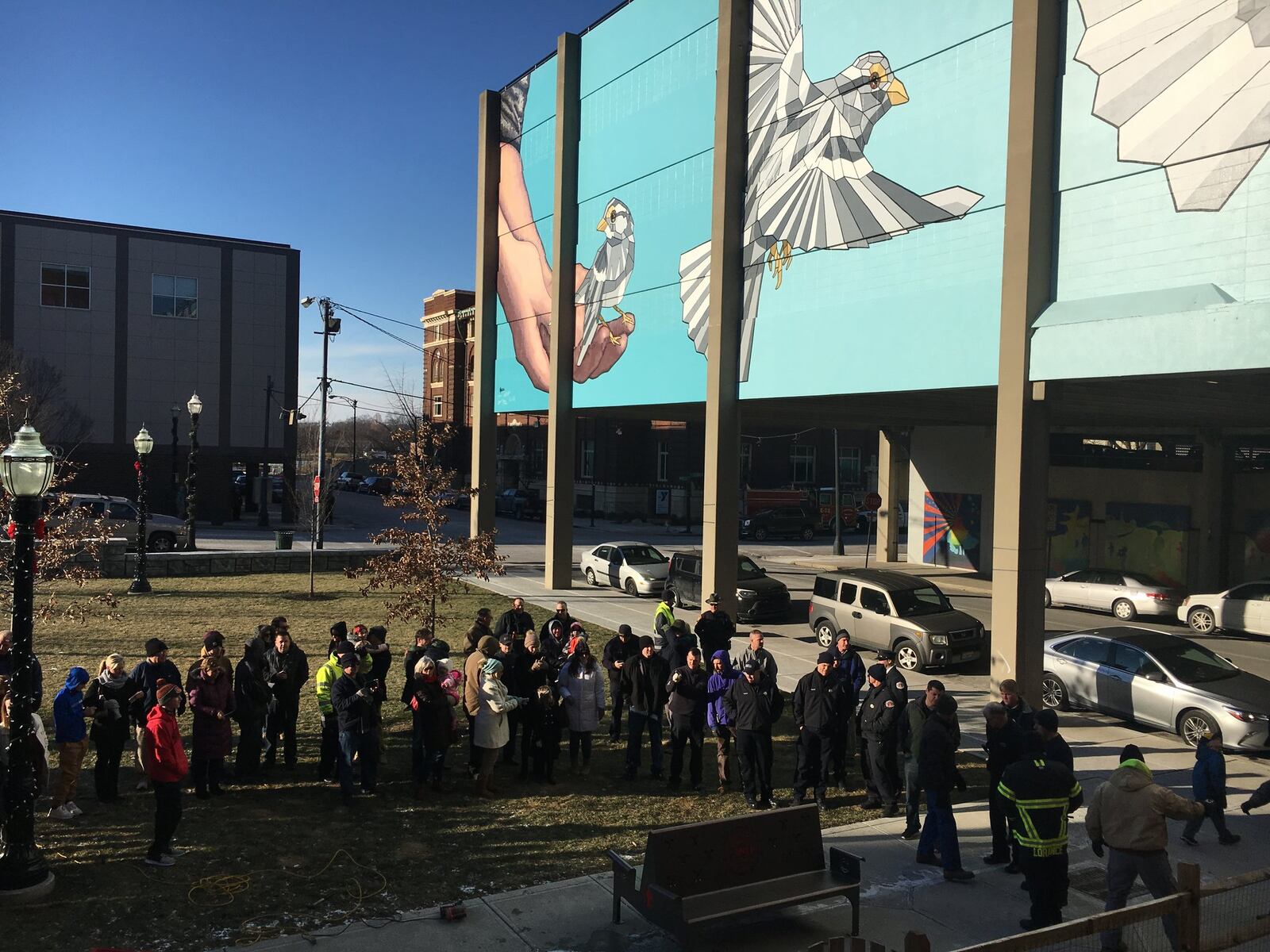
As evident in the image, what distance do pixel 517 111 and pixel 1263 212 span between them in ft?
78.1

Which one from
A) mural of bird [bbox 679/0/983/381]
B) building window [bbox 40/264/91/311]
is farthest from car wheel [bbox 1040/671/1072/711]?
building window [bbox 40/264/91/311]

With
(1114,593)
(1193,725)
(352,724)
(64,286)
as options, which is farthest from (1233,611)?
(64,286)

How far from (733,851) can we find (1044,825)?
249cm

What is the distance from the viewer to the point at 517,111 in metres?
30.6

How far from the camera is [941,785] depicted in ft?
29.7

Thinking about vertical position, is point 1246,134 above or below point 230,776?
above

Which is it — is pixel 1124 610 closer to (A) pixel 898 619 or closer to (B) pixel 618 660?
(A) pixel 898 619

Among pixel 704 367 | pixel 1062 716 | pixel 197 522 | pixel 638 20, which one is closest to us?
pixel 1062 716

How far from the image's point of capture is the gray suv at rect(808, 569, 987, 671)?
61.5 feet

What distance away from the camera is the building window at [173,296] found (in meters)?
48.0

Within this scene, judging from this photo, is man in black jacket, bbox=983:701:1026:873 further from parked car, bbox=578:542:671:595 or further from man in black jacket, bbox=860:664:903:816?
parked car, bbox=578:542:671:595

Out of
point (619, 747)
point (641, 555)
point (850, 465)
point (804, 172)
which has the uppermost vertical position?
point (804, 172)

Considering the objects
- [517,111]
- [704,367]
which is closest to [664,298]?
[704,367]

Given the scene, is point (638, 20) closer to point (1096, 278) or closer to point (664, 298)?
point (664, 298)
